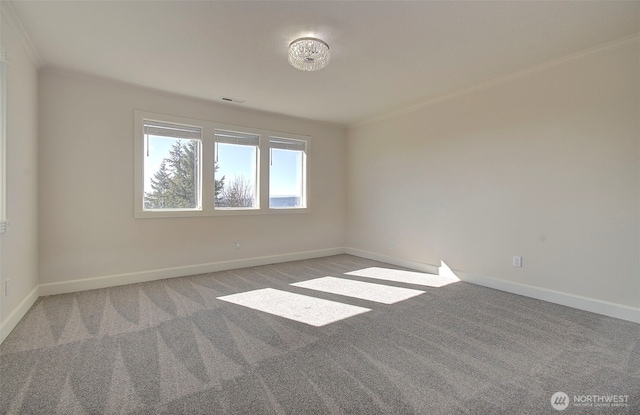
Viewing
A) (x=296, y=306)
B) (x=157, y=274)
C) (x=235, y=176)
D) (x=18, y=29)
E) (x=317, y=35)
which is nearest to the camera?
(x=18, y=29)

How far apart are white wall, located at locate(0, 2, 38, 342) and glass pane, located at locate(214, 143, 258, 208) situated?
2.00 metres

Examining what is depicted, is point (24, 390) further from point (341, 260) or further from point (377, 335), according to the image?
point (341, 260)

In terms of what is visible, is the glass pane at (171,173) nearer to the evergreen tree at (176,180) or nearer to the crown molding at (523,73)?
the evergreen tree at (176,180)

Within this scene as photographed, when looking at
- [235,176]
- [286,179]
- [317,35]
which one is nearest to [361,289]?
[286,179]

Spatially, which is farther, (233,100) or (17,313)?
(233,100)

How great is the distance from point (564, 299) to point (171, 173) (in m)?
4.88

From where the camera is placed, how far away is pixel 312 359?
2051mm

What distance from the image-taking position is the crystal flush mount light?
2.58 m

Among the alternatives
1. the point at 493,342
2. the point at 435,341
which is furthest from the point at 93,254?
the point at 493,342

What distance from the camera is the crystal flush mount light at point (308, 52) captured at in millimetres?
2582

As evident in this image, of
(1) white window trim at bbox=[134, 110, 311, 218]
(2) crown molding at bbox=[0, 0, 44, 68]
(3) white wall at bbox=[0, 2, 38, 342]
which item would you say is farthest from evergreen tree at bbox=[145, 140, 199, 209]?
(2) crown molding at bbox=[0, 0, 44, 68]

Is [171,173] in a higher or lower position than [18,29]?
lower

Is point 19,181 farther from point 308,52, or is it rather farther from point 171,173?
point 308,52

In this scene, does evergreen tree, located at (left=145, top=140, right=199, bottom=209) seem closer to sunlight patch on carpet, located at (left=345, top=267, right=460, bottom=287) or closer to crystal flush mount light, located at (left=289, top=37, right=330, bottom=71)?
crystal flush mount light, located at (left=289, top=37, right=330, bottom=71)
